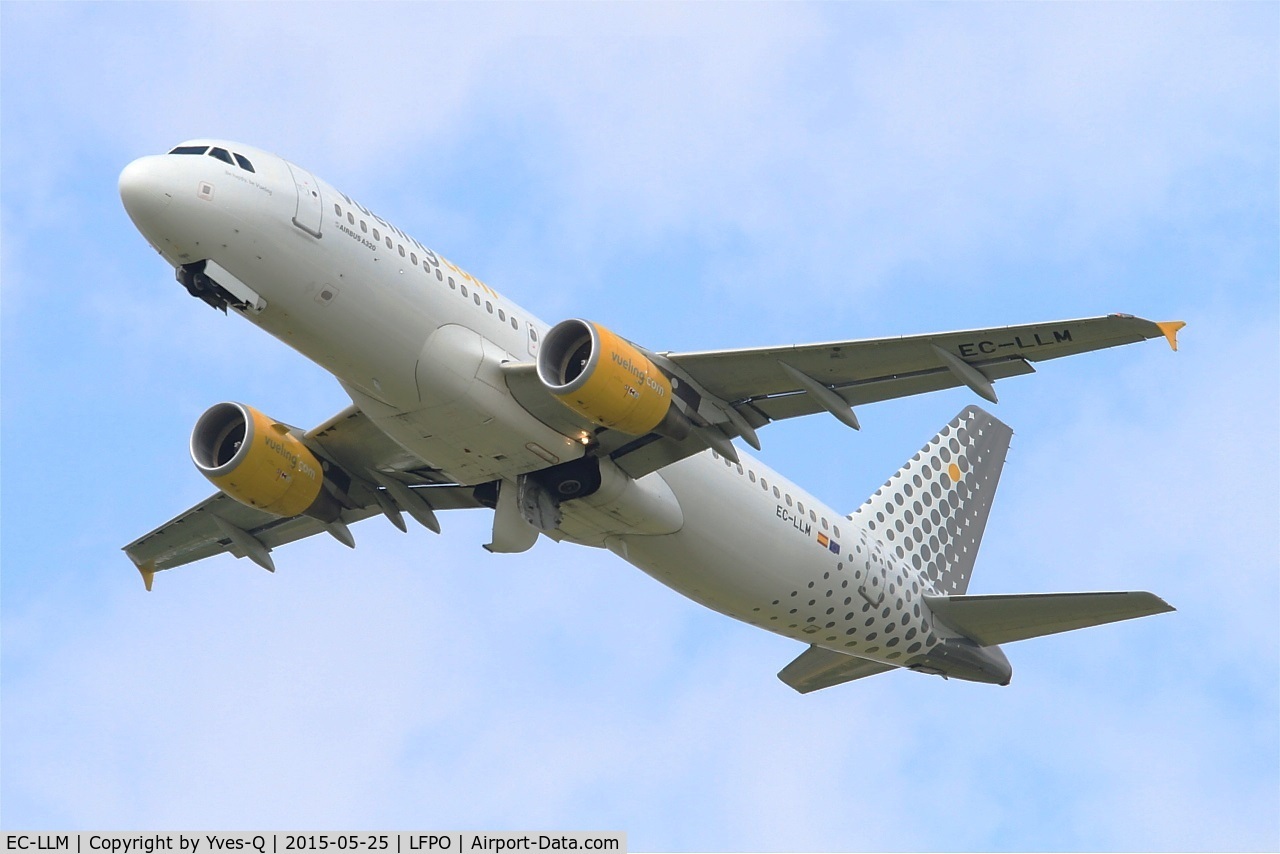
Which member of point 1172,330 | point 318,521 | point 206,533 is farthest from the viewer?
point 206,533

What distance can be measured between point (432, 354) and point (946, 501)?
16.8m

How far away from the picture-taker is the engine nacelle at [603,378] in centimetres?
2992

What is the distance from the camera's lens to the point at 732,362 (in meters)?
31.9

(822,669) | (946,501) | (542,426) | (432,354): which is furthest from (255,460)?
(946,501)

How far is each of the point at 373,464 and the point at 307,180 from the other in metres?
7.73

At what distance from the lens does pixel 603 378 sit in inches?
1177

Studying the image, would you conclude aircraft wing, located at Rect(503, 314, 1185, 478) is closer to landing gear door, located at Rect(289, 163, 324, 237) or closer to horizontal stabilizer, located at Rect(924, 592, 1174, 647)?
landing gear door, located at Rect(289, 163, 324, 237)

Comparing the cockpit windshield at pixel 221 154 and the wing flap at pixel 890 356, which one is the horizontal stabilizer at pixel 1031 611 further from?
the cockpit windshield at pixel 221 154

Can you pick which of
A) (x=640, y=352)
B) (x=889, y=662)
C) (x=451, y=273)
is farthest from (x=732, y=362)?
(x=889, y=662)

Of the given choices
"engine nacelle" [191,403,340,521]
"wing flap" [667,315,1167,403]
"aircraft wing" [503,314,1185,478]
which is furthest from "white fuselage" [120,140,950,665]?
"engine nacelle" [191,403,340,521]

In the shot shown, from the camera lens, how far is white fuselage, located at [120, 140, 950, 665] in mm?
29453

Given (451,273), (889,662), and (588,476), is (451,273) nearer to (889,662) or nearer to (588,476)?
(588,476)

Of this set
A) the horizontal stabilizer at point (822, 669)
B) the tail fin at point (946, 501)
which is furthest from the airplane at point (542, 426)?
the horizontal stabilizer at point (822, 669)

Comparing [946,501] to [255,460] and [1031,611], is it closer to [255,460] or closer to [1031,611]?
[1031,611]
